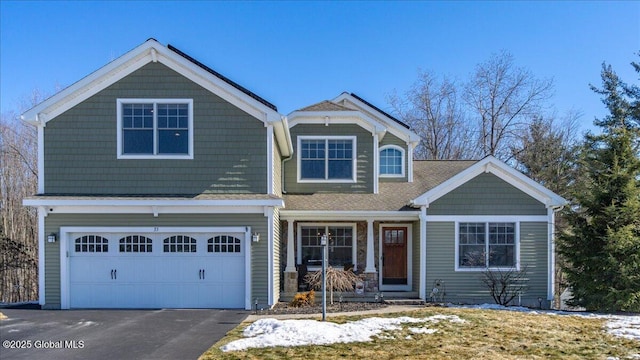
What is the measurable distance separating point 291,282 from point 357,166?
4.51m

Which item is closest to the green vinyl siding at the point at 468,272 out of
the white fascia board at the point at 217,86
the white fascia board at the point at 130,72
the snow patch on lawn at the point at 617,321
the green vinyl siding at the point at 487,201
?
the green vinyl siding at the point at 487,201

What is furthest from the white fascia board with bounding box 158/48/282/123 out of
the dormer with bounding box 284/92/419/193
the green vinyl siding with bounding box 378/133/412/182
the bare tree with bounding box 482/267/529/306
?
the bare tree with bounding box 482/267/529/306

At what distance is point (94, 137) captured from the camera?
14.0m

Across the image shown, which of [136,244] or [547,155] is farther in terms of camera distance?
[547,155]

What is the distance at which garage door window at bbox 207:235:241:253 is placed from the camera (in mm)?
14109

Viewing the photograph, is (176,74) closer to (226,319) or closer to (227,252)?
(227,252)

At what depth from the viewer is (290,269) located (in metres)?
16.2

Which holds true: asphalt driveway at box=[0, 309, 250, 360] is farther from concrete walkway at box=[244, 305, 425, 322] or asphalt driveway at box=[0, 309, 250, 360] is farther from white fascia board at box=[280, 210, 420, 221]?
white fascia board at box=[280, 210, 420, 221]

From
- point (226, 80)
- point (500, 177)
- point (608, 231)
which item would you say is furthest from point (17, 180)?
point (608, 231)

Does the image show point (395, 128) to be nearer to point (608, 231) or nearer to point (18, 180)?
point (608, 231)

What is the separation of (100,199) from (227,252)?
3530 mm

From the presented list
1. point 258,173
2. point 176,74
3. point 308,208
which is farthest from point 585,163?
point 176,74

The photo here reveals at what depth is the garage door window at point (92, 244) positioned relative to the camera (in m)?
14.0

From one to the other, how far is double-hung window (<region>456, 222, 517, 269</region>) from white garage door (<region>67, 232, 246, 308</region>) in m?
6.52
